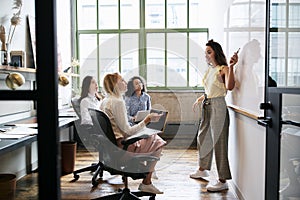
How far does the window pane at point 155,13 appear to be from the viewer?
6211mm

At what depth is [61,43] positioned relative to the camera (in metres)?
5.45

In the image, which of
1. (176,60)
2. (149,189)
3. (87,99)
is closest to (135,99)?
(87,99)

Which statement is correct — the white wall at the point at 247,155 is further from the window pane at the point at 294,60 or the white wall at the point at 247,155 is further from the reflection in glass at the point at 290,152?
the window pane at the point at 294,60

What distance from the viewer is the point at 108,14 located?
6258mm

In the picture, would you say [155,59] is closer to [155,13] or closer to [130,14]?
[155,13]

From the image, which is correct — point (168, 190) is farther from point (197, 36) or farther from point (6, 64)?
point (197, 36)

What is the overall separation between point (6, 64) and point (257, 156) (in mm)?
2204

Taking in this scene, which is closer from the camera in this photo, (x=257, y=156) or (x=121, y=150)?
(x=257, y=156)

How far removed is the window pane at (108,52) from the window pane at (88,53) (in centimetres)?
12

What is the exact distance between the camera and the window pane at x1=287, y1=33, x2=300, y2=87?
166 centimetres

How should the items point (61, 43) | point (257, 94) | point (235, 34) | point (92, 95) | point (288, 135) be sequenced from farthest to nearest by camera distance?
point (61, 43)
point (92, 95)
point (235, 34)
point (257, 94)
point (288, 135)

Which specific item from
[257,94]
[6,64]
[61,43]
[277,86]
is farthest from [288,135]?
[61,43]

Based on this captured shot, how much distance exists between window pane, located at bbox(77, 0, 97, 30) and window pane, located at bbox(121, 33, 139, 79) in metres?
0.68

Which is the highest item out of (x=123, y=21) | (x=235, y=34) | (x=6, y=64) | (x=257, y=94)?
(x=123, y=21)
